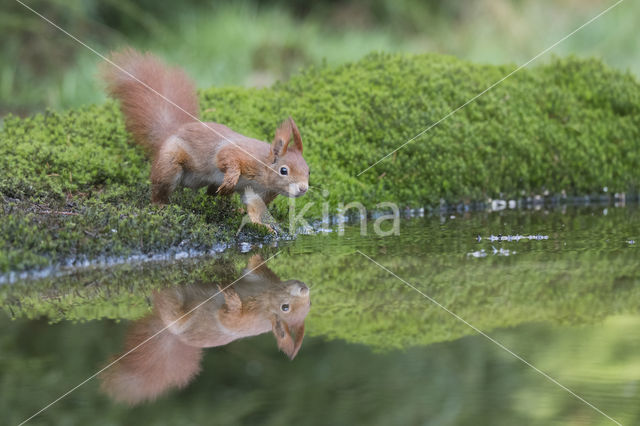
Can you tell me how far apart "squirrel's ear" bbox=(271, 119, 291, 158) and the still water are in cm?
62

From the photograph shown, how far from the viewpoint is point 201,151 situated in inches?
180

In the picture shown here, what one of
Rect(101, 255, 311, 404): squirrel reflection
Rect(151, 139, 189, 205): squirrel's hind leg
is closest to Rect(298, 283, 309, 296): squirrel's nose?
Rect(101, 255, 311, 404): squirrel reflection

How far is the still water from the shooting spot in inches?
83.4

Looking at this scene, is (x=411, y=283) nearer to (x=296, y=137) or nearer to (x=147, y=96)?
(x=296, y=137)

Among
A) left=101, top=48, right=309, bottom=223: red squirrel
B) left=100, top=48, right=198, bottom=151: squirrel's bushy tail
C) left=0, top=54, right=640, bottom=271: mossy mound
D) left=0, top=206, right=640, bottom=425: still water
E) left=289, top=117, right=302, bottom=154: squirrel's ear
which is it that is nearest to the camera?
left=0, top=206, right=640, bottom=425: still water

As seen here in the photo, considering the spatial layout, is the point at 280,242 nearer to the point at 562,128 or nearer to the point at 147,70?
the point at 147,70

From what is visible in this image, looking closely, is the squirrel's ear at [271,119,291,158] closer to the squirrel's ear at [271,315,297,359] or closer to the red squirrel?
the red squirrel

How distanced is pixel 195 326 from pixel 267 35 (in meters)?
7.71

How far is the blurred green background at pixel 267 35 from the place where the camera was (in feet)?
30.0

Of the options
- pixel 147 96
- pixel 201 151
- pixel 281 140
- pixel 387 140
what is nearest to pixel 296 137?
pixel 281 140

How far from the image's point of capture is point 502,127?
21.5ft

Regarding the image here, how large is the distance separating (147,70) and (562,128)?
3789 millimetres

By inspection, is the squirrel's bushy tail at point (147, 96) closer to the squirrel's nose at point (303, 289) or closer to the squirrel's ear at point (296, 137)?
the squirrel's ear at point (296, 137)

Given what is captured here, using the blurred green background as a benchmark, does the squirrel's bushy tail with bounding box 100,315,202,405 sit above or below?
below
